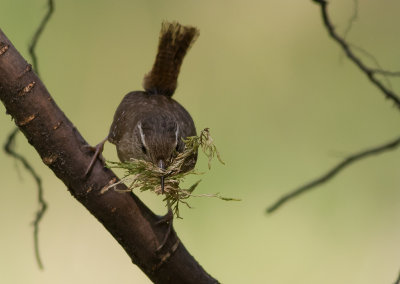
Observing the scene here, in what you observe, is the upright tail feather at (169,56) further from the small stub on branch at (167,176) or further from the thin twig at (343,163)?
the thin twig at (343,163)

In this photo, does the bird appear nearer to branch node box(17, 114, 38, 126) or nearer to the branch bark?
the branch bark

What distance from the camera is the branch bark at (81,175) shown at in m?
1.29

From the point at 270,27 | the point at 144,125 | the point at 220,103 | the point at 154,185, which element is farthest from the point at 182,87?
the point at 154,185

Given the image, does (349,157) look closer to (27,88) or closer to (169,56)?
(27,88)

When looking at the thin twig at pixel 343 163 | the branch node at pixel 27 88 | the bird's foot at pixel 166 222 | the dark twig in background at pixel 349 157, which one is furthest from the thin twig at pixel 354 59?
the branch node at pixel 27 88

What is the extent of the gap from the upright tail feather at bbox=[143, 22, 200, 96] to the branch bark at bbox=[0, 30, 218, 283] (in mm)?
583

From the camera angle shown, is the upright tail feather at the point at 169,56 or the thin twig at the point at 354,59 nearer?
the thin twig at the point at 354,59

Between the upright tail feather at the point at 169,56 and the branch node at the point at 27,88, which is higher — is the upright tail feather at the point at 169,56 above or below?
below

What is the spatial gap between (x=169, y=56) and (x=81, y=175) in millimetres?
670

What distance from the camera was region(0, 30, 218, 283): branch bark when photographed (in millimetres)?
1285

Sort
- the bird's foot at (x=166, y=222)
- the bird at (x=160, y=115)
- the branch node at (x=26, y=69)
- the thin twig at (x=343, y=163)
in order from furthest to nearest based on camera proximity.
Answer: the bird at (x=160, y=115), the bird's foot at (x=166, y=222), the branch node at (x=26, y=69), the thin twig at (x=343, y=163)

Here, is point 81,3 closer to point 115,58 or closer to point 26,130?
point 115,58

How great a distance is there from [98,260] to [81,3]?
3.92 feet

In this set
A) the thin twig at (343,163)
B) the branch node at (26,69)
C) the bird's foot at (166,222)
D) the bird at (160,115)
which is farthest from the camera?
the bird at (160,115)
